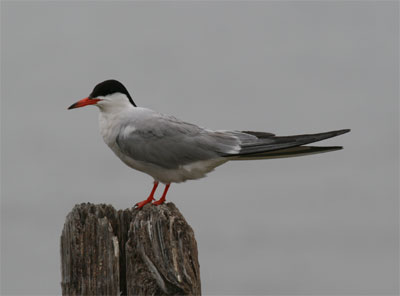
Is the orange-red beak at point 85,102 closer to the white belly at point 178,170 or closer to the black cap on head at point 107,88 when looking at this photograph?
the black cap on head at point 107,88

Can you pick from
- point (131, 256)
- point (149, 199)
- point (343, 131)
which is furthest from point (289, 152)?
point (131, 256)

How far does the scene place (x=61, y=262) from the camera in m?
4.59

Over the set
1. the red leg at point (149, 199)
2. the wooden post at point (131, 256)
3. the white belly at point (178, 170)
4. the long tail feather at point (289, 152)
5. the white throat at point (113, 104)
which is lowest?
the wooden post at point (131, 256)

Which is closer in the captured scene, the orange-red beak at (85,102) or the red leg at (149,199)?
the red leg at (149,199)

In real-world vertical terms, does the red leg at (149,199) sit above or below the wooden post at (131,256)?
above

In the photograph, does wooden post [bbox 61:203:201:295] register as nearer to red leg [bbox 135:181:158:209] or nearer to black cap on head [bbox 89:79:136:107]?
red leg [bbox 135:181:158:209]

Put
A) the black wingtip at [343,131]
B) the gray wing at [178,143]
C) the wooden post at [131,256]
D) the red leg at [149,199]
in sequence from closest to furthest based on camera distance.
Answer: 1. the wooden post at [131,256]
2. the black wingtip at [343,131]
3. the red leg at [149,199]
4. the gray wing at [178,143]

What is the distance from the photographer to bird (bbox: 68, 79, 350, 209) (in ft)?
21.1

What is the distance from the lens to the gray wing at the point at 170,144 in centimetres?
651

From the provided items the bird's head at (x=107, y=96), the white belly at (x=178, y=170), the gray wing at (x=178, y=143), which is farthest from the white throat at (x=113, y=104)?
the white belly at (x=178, y=170)

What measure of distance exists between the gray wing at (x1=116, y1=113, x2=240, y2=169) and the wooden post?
1.91 m

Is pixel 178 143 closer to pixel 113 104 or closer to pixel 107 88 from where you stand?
pixel 113 104

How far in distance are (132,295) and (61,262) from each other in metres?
0.68

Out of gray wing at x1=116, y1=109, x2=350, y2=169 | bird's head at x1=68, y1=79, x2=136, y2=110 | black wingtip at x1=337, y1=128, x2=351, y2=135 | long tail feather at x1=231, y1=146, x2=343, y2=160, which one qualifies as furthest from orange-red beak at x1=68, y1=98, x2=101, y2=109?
black wingtip at x1=337, y1=128, x2=351, y2=135
